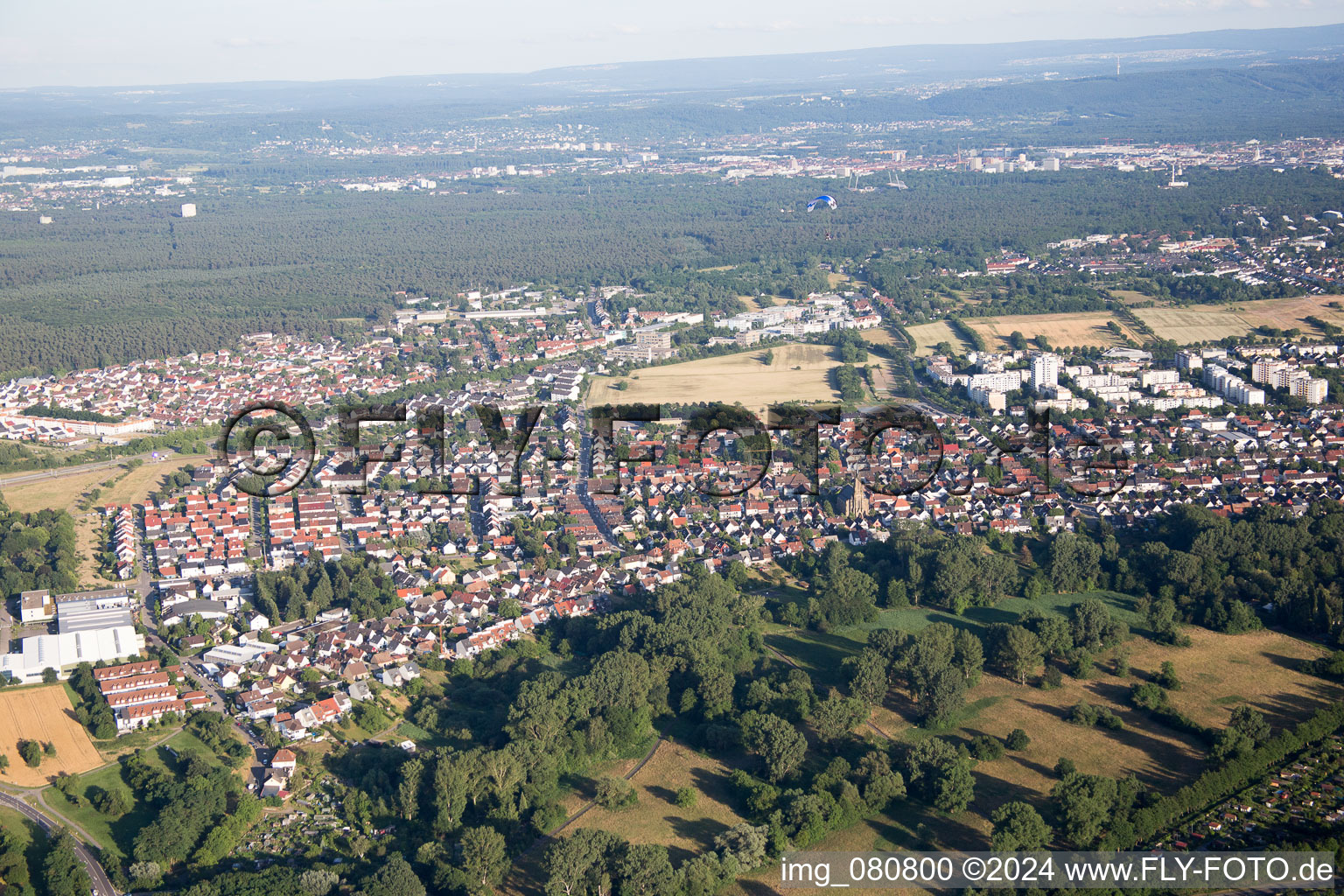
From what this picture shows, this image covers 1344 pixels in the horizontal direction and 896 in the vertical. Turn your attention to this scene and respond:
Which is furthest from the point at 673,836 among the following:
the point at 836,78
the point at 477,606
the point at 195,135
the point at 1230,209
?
the point at 836,78

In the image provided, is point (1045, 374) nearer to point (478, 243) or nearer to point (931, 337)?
point (931, 337)

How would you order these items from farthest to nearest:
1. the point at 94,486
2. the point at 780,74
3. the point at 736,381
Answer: the point at 780,74 < the point at 736,381 < the point at 94,486

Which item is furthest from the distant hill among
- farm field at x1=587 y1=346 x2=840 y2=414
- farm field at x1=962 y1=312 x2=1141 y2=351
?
farm field at x1=587 y1=346 x2=840 y2=414

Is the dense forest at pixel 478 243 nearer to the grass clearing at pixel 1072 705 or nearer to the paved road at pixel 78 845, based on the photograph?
the paved road at pixel 78 845

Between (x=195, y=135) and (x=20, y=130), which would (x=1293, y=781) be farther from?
(x=20, y=130)

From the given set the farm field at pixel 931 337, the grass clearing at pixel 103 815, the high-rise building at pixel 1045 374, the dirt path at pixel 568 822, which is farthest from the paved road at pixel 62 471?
the high-rise building at pixel 1045 374

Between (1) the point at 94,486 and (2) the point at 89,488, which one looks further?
(1) the point at 94,486

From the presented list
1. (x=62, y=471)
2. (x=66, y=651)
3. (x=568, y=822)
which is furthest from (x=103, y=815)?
(x=62, y=471)
